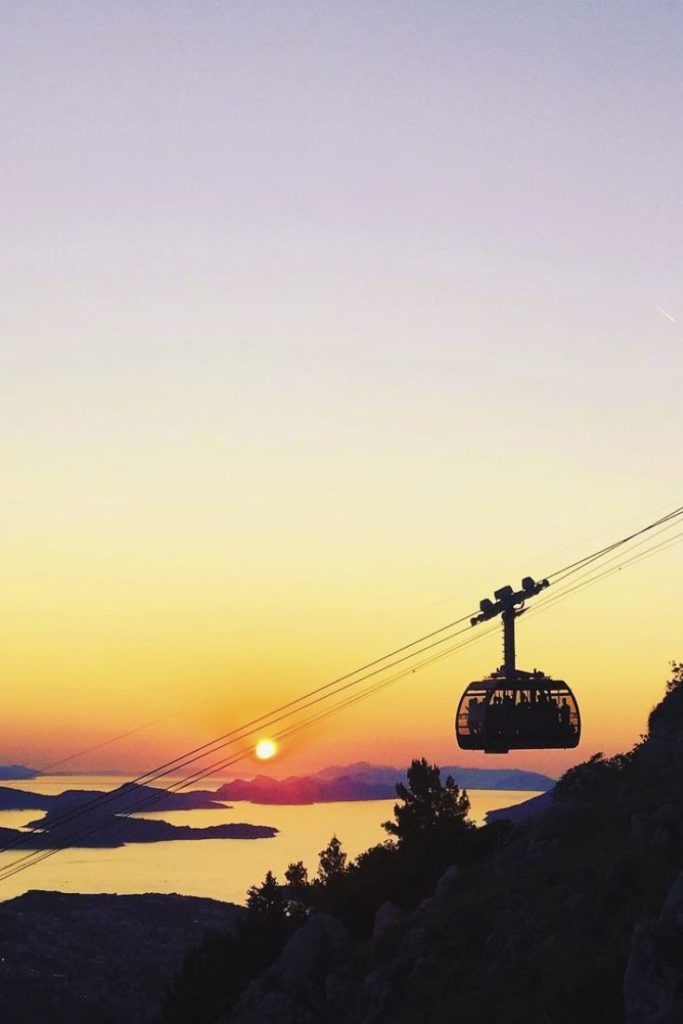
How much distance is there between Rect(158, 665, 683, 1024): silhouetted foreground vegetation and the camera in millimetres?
40062

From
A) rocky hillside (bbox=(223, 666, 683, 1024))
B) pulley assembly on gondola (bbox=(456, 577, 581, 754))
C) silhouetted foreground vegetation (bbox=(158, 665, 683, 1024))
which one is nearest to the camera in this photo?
rocky hillside (bbox=(223, 666, 683, 1024))

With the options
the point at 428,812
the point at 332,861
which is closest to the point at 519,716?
the point at 428,812

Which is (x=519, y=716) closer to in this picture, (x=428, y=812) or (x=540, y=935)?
(x=540, y=935)

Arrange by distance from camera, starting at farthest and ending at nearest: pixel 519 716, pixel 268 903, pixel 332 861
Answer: pixel 332 861 < pixel 268 903 < pixel 519 716

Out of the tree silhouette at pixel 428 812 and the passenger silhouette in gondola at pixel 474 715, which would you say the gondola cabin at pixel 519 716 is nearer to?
the passenger silhouette in gondola at pixel 474 715

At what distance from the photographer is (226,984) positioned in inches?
2559

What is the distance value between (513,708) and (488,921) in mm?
9281

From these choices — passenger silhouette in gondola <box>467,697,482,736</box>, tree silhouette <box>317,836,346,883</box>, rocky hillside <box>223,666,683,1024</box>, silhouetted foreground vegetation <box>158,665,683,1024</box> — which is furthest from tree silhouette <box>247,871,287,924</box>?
passenger silhouette in gondola <box>467,697,482,736</box>

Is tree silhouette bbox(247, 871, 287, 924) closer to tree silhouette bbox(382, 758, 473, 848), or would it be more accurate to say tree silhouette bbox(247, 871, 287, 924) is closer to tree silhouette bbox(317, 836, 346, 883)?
tree silhouette bbox(382, 758, 473, 848)

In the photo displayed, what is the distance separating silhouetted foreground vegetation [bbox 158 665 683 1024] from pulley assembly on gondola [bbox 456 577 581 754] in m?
5.07

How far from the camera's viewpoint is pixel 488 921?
49.8 m

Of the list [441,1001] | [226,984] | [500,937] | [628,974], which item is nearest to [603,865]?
[500,937]

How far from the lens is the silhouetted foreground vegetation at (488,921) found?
131 ft

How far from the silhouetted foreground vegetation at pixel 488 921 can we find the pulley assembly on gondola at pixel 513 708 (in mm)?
5066
